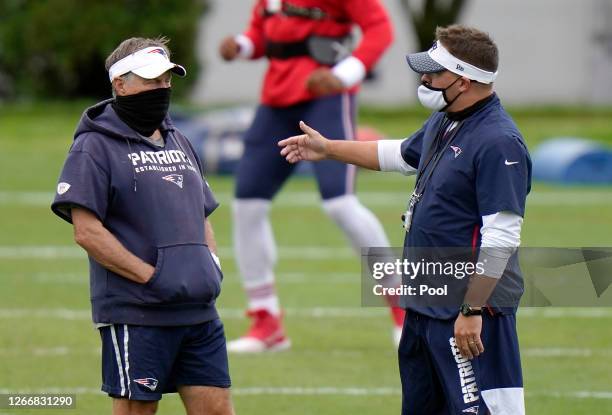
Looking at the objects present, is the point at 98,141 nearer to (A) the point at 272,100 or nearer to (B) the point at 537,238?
(A) the point at 272,100

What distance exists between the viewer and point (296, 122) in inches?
363

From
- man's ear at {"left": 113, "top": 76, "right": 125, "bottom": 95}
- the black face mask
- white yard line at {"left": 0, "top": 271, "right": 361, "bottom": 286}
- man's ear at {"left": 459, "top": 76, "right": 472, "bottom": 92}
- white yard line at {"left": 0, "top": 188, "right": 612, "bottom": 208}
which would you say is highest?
man's ear at {"left": 113, "top": 76, "right": 125, "bottom": 95}

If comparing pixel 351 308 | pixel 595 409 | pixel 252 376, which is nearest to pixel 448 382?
pixel 595 409

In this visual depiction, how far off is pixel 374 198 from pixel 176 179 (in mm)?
12812

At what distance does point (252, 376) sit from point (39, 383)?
131cm

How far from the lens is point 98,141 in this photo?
5578mm

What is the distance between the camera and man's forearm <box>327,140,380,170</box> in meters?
6.09

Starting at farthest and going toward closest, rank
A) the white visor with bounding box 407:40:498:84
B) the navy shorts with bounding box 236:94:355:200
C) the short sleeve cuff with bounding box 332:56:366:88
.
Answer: the navy shorts with bounding box 236:94:355:200 < the short sleeve cuff with bounding box 332:56:366:88 < the white visor with bounding box 407:40:498:84

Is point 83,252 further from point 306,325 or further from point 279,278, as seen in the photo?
point 306,325

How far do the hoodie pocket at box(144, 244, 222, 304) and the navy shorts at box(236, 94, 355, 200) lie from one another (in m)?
3.43

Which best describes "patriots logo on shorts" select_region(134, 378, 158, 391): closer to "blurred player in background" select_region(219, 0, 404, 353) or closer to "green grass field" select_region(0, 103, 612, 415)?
"green grass field" select_region(0, 103, 612, 415)

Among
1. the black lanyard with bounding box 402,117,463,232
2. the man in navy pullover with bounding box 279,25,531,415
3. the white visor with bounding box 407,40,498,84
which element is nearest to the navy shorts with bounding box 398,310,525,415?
the man in navy pullover with bounding box 279,25,531,415

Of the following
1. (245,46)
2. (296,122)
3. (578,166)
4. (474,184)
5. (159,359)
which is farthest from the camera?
(578,166)

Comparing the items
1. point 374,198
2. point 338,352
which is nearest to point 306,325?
point 338,352
